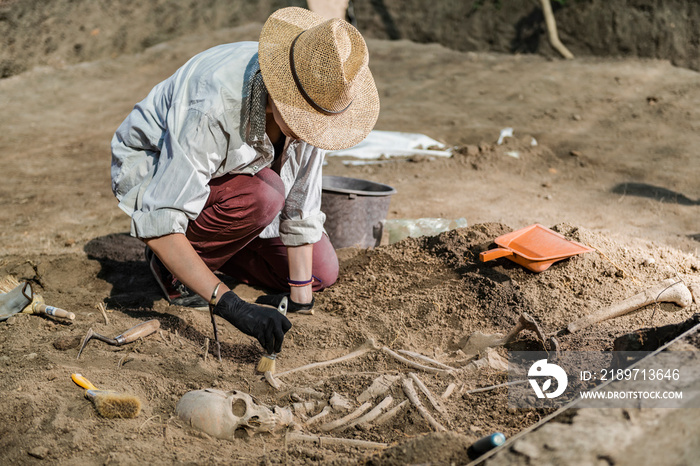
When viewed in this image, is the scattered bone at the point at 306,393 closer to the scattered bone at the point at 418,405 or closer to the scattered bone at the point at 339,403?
the scattered bone at the point at 339,403

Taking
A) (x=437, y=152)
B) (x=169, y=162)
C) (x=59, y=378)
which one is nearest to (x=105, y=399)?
(x=59, y=378)

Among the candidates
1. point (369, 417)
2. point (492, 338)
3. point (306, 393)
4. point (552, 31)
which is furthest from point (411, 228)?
point (552, 31)

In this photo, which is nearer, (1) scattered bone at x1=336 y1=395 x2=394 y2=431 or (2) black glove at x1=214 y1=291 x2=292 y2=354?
(1) scattered bone at x1=336 y1=395 x2=394 y2=431

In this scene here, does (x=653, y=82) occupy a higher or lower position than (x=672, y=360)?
lower

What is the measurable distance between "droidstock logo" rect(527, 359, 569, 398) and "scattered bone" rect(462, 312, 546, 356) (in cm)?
12

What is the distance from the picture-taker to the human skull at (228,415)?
6.51ft

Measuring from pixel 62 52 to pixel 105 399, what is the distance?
24.5 feet

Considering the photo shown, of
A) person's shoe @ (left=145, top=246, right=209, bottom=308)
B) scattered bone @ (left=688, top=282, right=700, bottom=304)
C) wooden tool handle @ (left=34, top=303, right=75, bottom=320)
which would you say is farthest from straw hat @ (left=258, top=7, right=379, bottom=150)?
scattered bone @ (left=688, top=282, right=700, bottom=304)

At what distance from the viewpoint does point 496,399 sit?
2.21m

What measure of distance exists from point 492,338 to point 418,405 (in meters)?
0.59

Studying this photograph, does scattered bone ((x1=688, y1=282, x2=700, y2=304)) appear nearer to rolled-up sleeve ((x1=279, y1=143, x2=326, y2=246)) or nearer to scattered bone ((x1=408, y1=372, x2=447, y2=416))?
scattered bone ((x1=408, y1=372, x2=447, y2=416))

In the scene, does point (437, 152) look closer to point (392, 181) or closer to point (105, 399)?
point (392, 181)

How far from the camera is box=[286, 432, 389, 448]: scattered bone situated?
1.93 meters

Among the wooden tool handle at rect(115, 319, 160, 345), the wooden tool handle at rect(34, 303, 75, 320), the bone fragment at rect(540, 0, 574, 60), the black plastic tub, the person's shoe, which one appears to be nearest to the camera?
the wooden tool handle at rect(115, 319, 160, 345)
